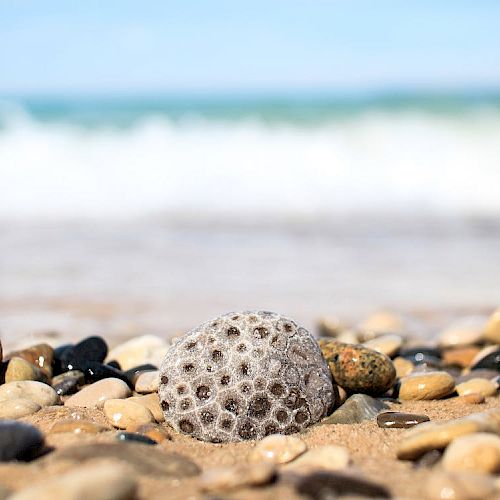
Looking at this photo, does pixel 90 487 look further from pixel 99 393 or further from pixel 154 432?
pixel 99 393

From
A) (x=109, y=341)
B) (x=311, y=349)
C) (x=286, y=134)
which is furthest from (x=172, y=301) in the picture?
(x=286, y=134)

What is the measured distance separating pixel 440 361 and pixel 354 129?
1670 centimetres

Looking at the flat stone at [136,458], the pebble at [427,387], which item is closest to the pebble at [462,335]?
the pebble at [427,387]

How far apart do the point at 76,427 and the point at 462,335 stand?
347 cm

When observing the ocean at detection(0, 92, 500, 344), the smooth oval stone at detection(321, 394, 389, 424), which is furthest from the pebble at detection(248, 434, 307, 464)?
the ocean at detection(0, 92, 500, 344)

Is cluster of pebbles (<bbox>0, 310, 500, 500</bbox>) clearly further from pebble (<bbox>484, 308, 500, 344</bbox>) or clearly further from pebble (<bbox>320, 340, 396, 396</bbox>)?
pebble (<bbox>484, 308, 500, 344</bbox>)

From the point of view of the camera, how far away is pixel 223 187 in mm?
16203

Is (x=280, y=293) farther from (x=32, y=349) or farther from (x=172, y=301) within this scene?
(x=32, y=349)

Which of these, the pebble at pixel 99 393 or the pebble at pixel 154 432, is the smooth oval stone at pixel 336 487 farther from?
the pebble at pixel 99 393

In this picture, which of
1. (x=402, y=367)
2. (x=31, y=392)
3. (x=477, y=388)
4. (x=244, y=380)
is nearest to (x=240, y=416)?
(x=244, y=380)

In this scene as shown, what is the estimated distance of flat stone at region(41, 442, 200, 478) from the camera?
2.84 metres

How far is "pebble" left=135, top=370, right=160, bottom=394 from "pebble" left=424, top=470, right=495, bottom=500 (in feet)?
6.52

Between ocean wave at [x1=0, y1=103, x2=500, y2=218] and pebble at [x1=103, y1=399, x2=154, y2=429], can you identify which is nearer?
pebble at [x1=103, y1=399, x2=154, y2=429]

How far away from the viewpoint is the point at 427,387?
4.43 metres
